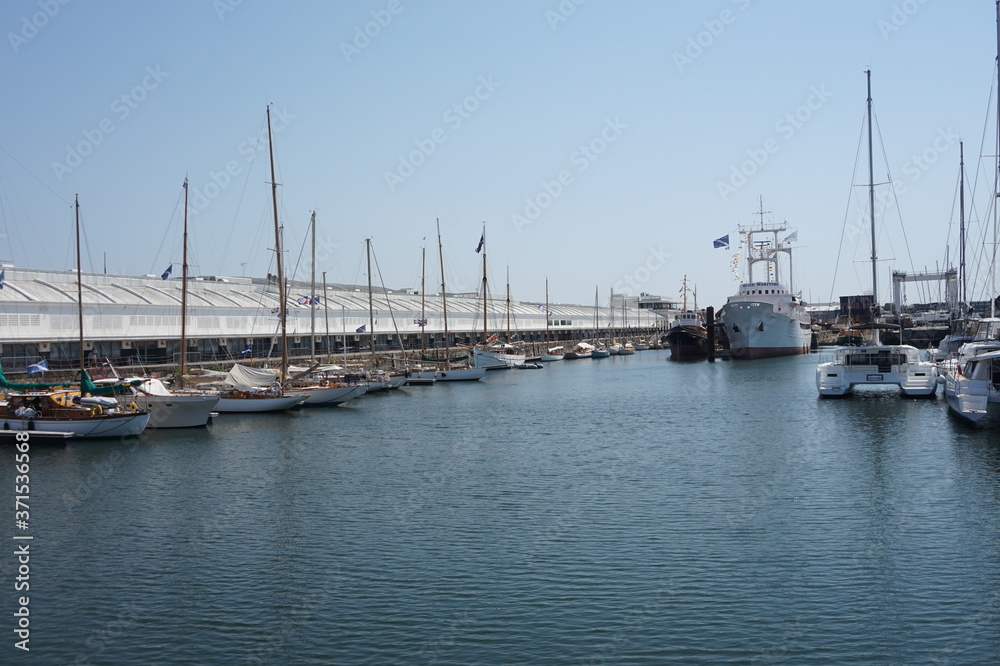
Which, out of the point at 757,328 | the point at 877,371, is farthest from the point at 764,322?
the point at 877,371

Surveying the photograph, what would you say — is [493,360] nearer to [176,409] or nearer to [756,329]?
[756,329]

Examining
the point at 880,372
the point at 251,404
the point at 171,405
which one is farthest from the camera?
the point at 880,372

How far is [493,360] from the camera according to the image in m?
88.2

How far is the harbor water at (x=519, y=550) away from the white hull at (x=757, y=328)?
63217mm

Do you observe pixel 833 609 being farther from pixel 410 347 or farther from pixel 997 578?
pixel 410 347

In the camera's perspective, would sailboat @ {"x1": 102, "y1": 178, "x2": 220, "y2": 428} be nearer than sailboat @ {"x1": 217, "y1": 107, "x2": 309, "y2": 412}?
Yes

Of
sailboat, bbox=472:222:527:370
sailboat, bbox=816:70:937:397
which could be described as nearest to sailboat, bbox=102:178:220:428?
sailboat, bbox=816:70:937:397

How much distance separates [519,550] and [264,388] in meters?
31.7

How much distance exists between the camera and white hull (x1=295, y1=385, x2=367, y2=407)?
5000 centimetres

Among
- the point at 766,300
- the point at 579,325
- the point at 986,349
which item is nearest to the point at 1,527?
the point at 986,349

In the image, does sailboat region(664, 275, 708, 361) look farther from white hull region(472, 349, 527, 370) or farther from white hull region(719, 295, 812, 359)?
white hull region(472, 349, 527, 370)

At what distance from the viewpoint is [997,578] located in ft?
54.0

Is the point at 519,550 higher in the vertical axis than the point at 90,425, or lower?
lower

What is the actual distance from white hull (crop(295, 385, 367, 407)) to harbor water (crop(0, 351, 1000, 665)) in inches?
502
